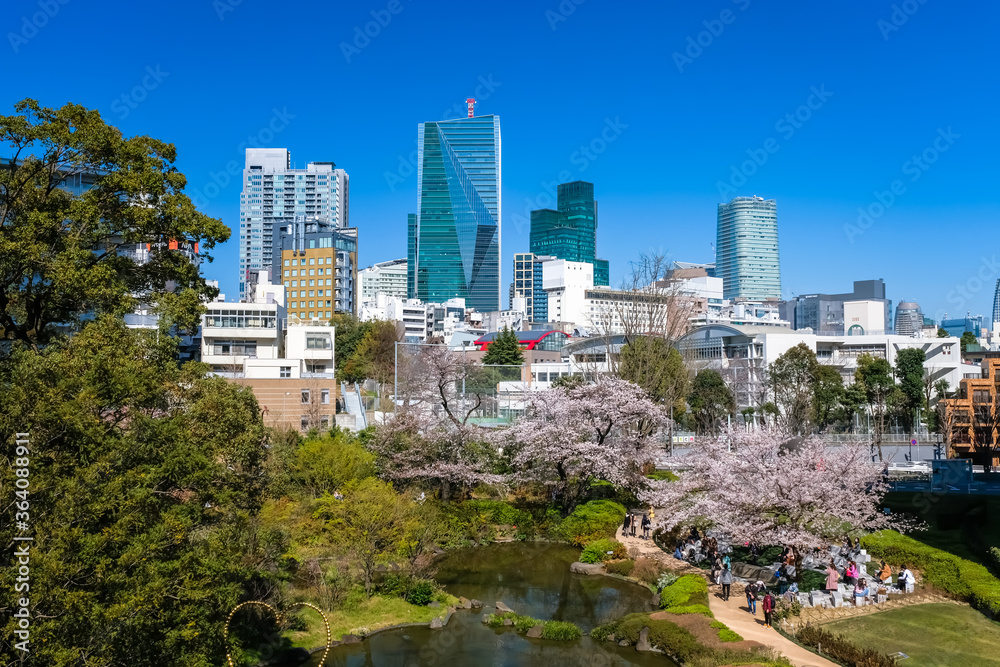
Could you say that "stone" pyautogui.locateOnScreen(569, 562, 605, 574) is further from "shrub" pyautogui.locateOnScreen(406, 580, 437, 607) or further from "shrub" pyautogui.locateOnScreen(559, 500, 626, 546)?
"shrub" pyautogui.locateOnScreen(406, 580, 437, 607)

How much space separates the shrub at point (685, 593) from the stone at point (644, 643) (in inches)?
75.2

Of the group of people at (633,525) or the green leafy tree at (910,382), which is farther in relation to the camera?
the green leafy tree at (910,382)

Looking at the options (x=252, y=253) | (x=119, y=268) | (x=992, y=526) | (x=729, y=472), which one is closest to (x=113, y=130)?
(x=119, y=268)

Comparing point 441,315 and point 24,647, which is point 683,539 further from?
point 441,315

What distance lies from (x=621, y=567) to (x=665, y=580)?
8.91 ft

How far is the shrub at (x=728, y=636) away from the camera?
16875 mm

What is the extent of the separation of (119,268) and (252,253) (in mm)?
167566

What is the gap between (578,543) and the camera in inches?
1135

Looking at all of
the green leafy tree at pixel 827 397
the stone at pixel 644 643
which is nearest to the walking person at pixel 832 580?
the stone at pixel 644 643

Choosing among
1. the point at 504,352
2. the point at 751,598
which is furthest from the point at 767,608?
the point at 504,352

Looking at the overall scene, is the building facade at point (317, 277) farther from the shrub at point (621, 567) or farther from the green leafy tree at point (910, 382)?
the shrub at point (621, 567)

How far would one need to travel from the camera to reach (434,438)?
3116cm

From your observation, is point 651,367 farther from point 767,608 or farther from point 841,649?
point 841,649

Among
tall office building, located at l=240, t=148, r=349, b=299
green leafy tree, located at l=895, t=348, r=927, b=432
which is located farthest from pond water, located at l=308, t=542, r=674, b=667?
tall office building, located at l=240, t=148, r=349, b=299
